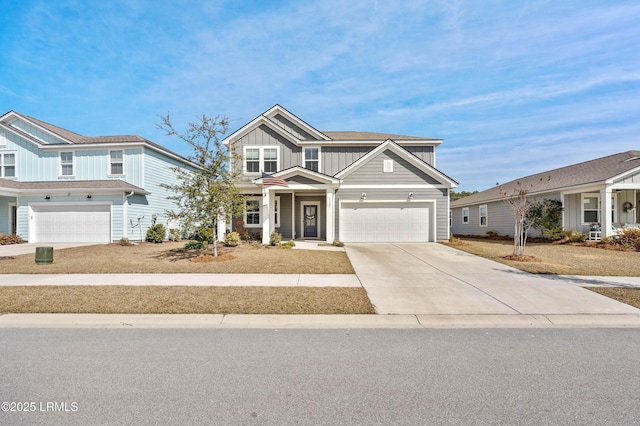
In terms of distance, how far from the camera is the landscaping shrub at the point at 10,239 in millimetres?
18578

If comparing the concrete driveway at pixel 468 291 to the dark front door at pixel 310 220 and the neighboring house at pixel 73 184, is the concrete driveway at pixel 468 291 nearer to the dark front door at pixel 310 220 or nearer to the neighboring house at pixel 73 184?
the dark front door at pixel 310 220

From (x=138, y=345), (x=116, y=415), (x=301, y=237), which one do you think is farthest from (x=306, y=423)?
(x=301, y=237)

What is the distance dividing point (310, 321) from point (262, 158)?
52.7ft

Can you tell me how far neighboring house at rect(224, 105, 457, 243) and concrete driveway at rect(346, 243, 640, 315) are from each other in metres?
6.99

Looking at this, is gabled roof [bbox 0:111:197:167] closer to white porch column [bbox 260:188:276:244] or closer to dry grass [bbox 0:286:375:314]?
white porch column [bbox 260:188:276:244]

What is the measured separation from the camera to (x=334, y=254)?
13.6 meters


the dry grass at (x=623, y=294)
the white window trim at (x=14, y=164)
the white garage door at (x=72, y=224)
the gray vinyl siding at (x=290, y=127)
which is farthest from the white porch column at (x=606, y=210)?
the white window trim at (x=14, y=164)

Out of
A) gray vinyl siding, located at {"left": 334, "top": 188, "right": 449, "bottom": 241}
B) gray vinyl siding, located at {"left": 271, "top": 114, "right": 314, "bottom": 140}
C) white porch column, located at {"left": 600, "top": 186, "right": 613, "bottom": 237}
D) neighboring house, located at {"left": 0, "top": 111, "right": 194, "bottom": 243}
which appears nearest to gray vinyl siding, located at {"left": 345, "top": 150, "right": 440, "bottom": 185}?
gray vinyl siding, located at {"left": 334, "top": 188, "right": 449, "bottom": 241}

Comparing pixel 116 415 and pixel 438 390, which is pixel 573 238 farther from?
pixel 116 415

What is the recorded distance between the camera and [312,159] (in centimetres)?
2061

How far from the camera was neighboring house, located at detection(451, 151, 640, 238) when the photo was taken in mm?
17312

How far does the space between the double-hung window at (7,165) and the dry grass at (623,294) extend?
30.0 meters

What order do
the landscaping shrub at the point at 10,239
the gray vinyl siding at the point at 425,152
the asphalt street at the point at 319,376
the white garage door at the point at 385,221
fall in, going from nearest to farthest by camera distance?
the asphalt street at the point at 319,376
the landscaping shrub at the point at 10,239
the white garage door at the point at 385,221
the gray vinyl siding at the point at 425,152

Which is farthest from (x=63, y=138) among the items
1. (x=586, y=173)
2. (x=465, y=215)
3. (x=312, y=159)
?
(x=465, y=215)
